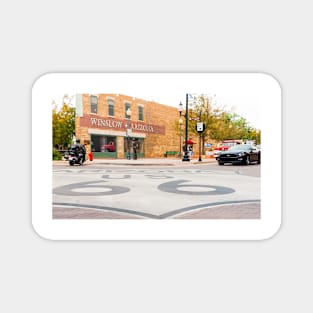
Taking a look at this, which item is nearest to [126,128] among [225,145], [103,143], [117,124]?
[117,124]

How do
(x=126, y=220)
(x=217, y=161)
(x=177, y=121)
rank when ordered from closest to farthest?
(x=126, y=220)
(x=217, y=161)
(x=177, y=121)

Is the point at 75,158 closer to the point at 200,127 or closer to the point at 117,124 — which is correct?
the point at 117,124

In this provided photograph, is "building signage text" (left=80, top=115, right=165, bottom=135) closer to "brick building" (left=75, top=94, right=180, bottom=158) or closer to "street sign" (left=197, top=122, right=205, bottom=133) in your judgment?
"brick building" (left=75, top=94, right=180, bottom=158)

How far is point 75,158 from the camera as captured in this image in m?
6.11

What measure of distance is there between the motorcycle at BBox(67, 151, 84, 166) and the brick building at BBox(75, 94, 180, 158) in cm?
35

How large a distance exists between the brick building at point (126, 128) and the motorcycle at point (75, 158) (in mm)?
354

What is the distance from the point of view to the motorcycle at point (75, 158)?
5888 millimetres

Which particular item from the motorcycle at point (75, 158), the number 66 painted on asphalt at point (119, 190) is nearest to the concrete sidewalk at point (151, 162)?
the motorcycle at point (75, 158)

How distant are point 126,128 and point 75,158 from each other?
1617 millimetres

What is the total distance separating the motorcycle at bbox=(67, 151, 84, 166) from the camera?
5888 mm
